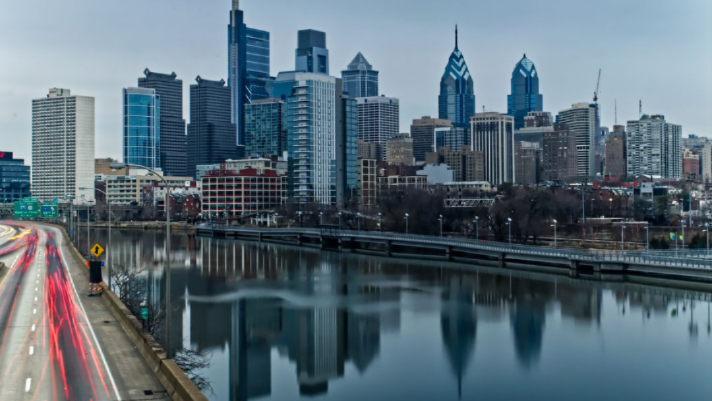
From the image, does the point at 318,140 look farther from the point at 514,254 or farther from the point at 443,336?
the point at 443,336

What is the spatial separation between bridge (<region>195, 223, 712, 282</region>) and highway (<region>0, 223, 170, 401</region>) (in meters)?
44.3

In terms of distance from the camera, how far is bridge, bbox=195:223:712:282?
62094 millimetres

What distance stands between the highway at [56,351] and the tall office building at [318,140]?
136140 millimetres

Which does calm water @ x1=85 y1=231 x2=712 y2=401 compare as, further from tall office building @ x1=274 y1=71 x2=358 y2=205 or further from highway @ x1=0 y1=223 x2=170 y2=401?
tall office building @ x1=274 y1=71 x2=358 y2=205

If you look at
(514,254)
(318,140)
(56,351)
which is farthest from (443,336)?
(318,140)

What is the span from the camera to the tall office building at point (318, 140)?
183 metres

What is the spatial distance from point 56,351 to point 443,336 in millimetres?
22720

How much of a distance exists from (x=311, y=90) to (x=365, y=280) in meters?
119

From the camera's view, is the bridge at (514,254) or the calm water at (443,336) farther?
the bridge at (514,254)

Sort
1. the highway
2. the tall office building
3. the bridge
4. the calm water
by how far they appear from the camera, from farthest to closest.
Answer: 1. the tall office building
2. the bridge
3. the calm water
4. the highway

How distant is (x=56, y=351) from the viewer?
2747 centimetres

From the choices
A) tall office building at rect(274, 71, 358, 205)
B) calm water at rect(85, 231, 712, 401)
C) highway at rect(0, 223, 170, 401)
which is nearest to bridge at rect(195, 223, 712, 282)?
calm water at rect(85, 231, 712, 401)

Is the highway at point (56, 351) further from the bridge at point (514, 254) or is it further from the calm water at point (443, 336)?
the bridge at point (514, 254)

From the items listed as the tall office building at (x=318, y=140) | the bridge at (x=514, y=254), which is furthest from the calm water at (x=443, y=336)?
the tall office building at (x=318, y=140)
